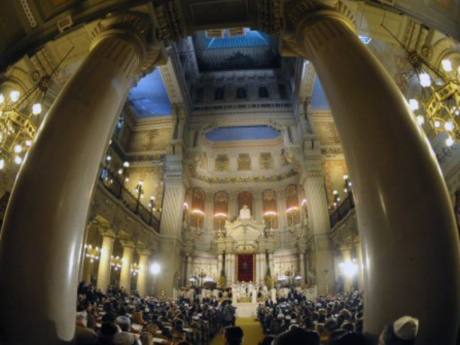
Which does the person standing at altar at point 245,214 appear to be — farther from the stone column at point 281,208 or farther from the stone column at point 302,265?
the stone column at point 302,265

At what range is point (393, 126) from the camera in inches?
94.1

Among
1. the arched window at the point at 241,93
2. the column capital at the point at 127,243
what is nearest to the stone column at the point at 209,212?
the arched window at the point at 241,93

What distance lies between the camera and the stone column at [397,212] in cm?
179

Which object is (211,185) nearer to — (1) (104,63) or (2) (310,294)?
(2) (310,294)

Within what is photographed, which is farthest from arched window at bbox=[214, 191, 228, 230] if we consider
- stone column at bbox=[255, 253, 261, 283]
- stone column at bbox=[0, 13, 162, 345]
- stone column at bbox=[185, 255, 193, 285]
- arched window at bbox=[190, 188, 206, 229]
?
stone column at bbox=[0, 13, 162, 345]

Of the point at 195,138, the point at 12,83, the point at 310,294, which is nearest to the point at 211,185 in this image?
the point at 195,138

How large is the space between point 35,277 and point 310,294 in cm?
1820

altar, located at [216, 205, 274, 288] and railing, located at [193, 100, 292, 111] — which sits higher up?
railing, located at [193, 100, 292, 111]

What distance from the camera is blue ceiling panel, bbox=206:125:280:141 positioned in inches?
1046

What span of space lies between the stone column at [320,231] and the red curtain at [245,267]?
7.01 metres

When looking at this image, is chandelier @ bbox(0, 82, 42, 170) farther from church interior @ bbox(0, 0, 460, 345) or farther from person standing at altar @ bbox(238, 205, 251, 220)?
person standing at altar @ bbox(238, 205, 251, 220)

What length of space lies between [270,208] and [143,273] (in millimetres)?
12243

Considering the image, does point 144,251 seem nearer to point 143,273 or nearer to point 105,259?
point 143,273

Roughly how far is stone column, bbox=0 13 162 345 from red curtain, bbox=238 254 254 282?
2194cm
